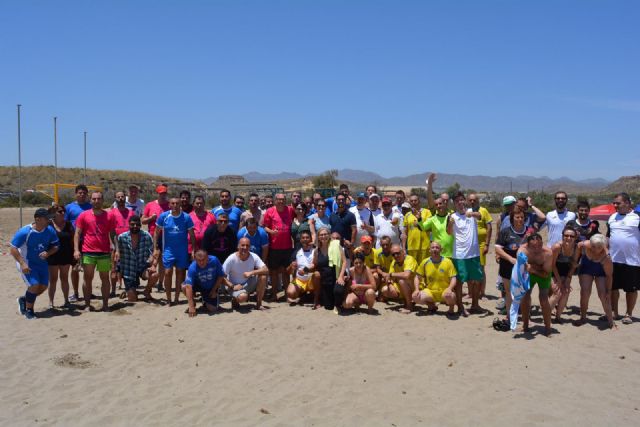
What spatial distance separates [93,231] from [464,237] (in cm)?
560

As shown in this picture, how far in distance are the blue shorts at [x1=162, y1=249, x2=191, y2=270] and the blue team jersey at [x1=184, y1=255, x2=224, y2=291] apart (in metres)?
0.41

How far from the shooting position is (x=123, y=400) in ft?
16.0

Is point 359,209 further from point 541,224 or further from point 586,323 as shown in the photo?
point 586,323

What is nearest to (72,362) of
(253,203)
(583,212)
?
(253,203)

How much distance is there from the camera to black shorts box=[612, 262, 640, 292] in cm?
725

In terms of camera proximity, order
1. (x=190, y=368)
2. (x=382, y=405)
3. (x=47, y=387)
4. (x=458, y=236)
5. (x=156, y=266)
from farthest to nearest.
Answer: (x=156, y=266) → (x=458, y=236) → (x=190, y=368) → (x=47, y=387) → (x=382, y=405)

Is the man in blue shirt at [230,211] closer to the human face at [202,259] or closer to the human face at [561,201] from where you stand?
the human face at [202,259]

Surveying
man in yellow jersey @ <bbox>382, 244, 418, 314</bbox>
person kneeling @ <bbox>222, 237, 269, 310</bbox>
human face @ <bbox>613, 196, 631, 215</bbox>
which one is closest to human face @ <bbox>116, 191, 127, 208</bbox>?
person kneeling @ <bbox>222, 237, 269, 310</bbox>

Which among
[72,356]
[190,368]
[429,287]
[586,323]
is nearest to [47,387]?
[72,356]

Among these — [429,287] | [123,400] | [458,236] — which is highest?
[458,236]

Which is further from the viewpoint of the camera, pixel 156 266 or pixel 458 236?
pixel 156 266

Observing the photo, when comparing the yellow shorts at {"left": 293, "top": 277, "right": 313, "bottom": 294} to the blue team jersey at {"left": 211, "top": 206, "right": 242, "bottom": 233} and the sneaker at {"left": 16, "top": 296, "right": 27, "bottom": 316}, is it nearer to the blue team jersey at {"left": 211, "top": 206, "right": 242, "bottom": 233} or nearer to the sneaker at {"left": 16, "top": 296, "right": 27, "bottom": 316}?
the blue team jersey at {"left": 211, "top": 206, "right": 242, "bottom": 233}

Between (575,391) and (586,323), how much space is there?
2.62 meters

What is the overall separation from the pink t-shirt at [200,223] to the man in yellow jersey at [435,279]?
3.53 metres
